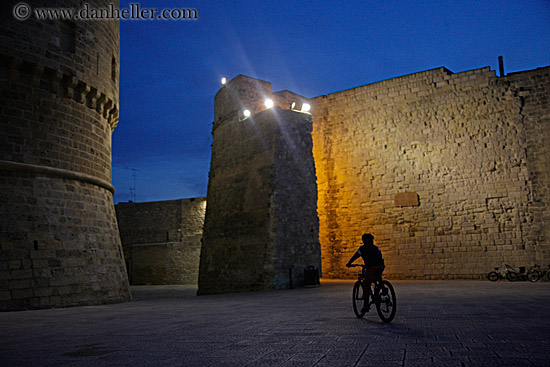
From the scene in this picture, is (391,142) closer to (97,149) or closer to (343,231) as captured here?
(343,231)

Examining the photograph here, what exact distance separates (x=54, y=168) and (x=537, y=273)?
14145mm

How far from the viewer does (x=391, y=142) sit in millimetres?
17000

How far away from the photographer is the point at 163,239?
966 inches

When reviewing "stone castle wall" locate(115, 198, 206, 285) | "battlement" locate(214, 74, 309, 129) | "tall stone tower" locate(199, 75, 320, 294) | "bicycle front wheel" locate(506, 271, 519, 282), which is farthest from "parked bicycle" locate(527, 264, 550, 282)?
"stone castle wall" locate(115, 198, 206, 285)

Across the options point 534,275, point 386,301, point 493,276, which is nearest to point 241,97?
point 493,276

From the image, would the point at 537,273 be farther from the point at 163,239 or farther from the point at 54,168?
the point at 163,239

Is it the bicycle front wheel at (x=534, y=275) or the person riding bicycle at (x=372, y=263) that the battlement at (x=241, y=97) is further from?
the person riding bicycle at (x=372, y=263)

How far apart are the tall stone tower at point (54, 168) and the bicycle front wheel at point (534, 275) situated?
12093mm

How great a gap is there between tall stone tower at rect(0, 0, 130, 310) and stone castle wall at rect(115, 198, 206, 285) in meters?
12.4

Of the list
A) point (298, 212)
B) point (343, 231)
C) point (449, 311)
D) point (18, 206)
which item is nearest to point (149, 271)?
point (343, 231)

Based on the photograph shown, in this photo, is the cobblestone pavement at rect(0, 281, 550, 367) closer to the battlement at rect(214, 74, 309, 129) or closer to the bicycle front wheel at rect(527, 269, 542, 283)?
the bicycle front wheel at rect(527, 269, 542, 283)

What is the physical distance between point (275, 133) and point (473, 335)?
1038 cm

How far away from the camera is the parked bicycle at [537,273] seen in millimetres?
13555

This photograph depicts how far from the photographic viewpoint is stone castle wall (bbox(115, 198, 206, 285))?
2378cm
